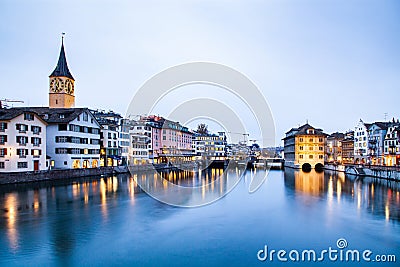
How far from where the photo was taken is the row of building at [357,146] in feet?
168

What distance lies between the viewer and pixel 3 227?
16.3 meters

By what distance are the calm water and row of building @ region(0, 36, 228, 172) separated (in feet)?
24.9

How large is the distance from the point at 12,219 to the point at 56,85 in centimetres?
4353

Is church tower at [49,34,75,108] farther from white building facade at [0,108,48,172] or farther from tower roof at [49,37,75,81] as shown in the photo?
white building facade at [0,108,48,172]

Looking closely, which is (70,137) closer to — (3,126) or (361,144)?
(3,126)

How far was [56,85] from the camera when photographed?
5709 centimetres

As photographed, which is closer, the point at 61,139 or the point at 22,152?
the point at 22,152

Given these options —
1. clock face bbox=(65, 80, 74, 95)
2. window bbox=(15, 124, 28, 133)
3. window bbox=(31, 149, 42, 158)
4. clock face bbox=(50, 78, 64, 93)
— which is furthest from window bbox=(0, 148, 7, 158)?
clock face bbox=(65, 80, 74, 95)

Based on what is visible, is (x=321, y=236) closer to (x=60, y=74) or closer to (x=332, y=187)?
(x=332, y=187)

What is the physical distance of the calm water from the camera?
1316 centimetres

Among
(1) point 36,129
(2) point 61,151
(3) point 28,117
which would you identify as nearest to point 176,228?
(3) point 28,117

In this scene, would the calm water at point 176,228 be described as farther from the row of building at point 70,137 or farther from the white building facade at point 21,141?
the row of building at point 70,137

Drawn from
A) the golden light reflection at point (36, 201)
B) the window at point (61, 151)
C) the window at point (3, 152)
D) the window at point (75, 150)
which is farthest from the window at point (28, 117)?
the golden light reflection at point (36, 201)

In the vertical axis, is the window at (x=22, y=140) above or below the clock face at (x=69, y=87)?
below
